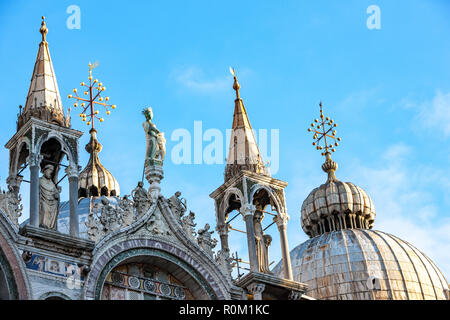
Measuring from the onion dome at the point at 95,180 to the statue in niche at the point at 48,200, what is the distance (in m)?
13.3

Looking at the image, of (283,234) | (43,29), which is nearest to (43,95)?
(43,29)

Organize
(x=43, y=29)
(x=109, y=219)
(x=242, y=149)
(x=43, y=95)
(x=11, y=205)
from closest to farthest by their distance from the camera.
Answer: (x=11, y=205)
(x=109, y=219)
(x=43, y=95)
(x=43, y=29)
(x=242, y=149)

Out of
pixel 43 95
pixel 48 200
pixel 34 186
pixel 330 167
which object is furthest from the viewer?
pixel 330 167

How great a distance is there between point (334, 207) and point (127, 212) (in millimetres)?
35390

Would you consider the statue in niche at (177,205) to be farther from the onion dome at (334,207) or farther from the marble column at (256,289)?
the onion dome at (334,207)

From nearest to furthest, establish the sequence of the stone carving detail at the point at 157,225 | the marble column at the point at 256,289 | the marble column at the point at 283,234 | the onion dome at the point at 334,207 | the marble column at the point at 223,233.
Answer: the stone carving detail at the point at 157,225 → the marble column at the point at 256,289 → the marble column at the point at 283,234 → the marble column at the point at 223,233 → the onion dome at the point at 334,207

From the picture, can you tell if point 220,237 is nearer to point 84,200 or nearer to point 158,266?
point 158,266

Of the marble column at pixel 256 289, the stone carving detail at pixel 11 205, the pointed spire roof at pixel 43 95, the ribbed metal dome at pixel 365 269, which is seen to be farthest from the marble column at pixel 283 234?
the ribbed metal dome at pixel 365 269

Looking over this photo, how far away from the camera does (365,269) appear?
61.0 metres

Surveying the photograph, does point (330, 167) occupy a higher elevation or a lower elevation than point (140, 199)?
higher

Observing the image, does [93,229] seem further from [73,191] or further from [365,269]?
[365,269]

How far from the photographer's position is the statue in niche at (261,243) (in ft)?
120

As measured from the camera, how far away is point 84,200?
46.2 m
